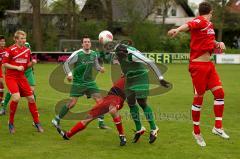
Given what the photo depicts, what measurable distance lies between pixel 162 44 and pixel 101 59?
40.3 meters

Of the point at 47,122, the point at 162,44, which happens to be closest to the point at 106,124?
the point at 47,122

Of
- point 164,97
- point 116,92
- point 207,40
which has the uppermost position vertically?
point 207,40

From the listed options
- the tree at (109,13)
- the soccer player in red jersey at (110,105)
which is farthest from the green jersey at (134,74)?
the tree at (109,13)

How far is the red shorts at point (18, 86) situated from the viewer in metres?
10.7

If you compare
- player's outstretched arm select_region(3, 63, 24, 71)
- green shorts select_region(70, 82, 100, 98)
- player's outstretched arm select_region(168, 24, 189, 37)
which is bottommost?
green shorts select_region(70, 82, 100, 98)

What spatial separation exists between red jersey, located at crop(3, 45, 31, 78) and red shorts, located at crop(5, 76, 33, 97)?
0.11 metres

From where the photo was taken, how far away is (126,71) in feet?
32.1

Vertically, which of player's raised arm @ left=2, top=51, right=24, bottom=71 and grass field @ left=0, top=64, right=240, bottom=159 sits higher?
player's raised arm @ left=2, top=51, right=24, bottom=71

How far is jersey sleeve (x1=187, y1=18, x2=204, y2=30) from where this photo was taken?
8.55 meters

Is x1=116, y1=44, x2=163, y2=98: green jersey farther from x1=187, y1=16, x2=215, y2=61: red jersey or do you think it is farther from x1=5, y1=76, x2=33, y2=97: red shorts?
x1=5, y1=76, x2=33, y2=97: red shorts

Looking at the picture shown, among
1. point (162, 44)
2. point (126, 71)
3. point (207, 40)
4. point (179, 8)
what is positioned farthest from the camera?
point (179, 8)

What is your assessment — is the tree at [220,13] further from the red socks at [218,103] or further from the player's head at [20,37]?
the red socks at [218,103]

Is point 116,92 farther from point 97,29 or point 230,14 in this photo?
point 230,14

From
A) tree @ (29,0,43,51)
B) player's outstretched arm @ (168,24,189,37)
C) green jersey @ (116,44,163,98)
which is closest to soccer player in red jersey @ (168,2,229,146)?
player's outstretched arm @ (168,24,189,37)
